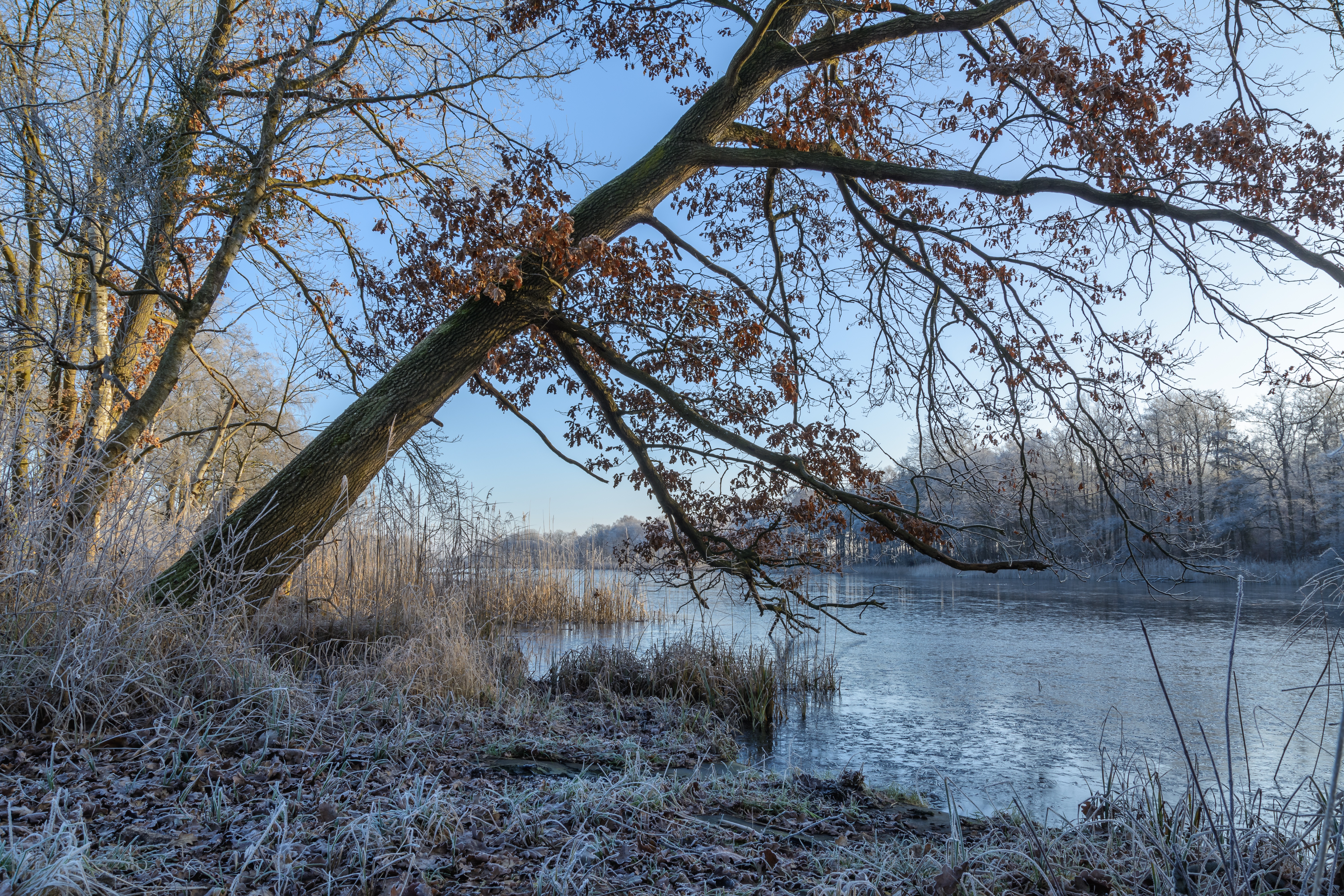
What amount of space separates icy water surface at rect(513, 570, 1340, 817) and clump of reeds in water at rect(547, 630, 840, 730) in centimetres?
30

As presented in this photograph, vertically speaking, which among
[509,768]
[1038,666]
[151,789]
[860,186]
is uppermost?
[860,186]

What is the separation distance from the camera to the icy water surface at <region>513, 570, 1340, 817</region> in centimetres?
517

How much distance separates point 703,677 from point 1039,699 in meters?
3.48

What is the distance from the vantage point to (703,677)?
21.7 ft

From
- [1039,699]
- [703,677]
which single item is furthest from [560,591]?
[1039,699]

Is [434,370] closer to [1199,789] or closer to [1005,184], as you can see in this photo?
[1005,184]

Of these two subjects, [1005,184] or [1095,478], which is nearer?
[1005,184]

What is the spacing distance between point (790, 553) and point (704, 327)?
1966 mm

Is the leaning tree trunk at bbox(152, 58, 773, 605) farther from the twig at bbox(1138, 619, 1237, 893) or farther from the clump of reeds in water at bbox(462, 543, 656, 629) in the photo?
the clump of reeds in water at bbox(462, 543, 656, 629)

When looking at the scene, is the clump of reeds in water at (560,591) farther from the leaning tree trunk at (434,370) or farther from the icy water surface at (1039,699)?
the leaning tree trunk at (434,370)

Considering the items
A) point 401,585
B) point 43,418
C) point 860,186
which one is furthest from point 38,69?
point 860,186

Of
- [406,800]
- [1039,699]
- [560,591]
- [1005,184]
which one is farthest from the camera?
[560,591]

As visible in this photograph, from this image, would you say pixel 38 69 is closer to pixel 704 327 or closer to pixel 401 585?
pixel 401 585

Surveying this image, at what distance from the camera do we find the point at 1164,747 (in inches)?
237
